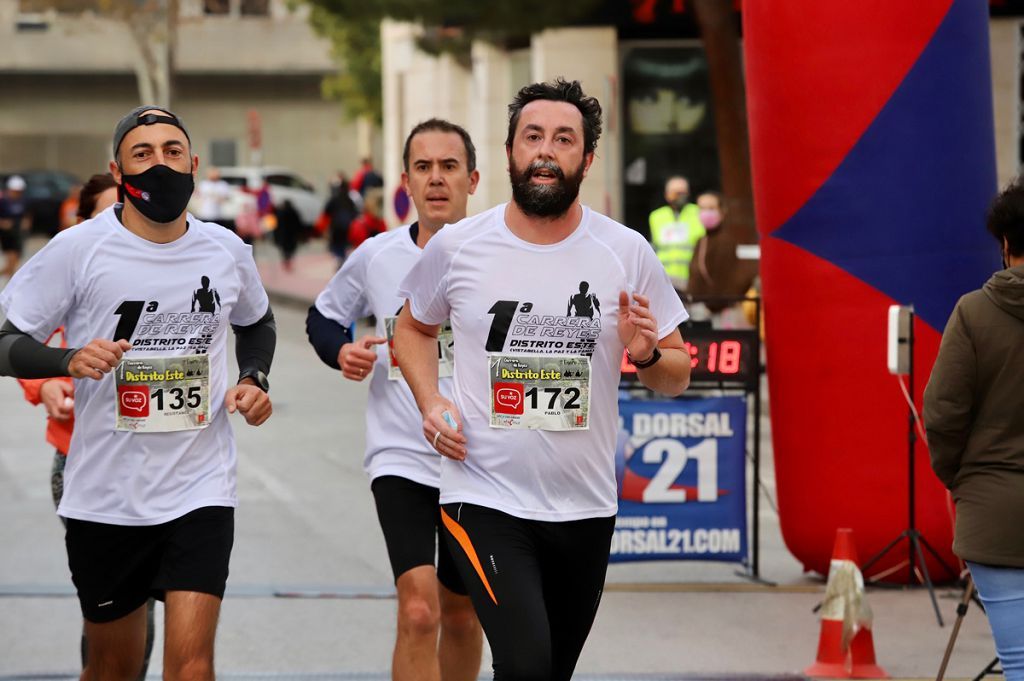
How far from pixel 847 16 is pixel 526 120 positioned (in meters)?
3.96

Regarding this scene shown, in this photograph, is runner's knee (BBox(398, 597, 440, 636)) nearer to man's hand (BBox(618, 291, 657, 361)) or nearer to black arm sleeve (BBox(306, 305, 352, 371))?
black arm sleeve (BBox(306, 305, 352, 371))

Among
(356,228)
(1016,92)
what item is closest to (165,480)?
(1016,92)

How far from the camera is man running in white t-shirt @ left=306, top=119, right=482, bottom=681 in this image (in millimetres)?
5914

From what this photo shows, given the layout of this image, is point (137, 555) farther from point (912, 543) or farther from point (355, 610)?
point (912, 543)

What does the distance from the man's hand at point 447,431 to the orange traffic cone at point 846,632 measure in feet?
9.16

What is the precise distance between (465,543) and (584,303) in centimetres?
72

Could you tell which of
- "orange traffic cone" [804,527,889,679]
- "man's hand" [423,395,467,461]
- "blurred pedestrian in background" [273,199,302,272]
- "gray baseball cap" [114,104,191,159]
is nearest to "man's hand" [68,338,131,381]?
"gray baseball cap" [114,104,191,159]

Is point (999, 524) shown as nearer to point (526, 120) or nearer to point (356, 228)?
point (526, 120)

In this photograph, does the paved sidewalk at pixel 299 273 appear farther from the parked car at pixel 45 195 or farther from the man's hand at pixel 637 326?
the man's hand at pixel 637 326

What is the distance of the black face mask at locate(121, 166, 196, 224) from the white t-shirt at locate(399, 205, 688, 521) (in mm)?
866

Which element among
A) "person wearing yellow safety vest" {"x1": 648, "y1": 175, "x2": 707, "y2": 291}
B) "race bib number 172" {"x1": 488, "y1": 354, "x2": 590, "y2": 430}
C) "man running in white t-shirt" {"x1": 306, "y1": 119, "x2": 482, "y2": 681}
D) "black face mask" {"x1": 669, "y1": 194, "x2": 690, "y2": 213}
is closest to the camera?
"race bib number 172" {"x1": 488, "y1": 354, "x2": 590, "y2": 430}

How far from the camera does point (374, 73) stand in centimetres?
5222

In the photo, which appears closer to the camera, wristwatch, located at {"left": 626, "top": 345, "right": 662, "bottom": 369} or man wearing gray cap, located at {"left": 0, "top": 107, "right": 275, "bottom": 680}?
wristwatch, located at {"left": 626, "top": 345, "right": 662, "bottom": 369}

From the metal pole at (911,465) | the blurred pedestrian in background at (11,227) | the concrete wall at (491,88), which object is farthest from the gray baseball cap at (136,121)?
the blurred pedestrian in background at (11,227)
